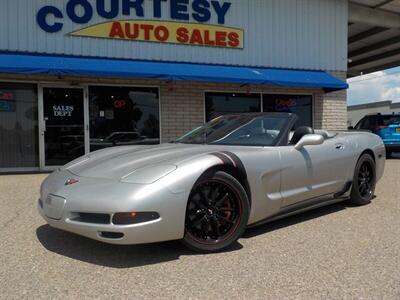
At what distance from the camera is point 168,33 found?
11336mm

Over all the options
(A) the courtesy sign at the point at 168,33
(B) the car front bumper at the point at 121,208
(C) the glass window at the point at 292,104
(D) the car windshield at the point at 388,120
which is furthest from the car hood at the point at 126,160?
(D) the car windshield at the point at 388,120

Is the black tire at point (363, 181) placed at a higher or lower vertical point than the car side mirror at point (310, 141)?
lower

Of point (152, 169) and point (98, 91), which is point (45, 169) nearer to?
point (98, 91)

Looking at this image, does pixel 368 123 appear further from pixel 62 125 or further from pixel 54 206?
pixel 54 206

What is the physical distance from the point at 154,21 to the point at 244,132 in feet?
24.1

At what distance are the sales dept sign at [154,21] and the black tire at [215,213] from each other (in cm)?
794

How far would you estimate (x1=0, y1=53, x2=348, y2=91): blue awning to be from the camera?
9.25m

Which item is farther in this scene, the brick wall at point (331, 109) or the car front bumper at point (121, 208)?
the brick wall at point (331, 109)

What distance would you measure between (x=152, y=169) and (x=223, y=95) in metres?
8.79

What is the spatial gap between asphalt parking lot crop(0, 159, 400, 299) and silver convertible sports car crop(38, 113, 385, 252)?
245mm

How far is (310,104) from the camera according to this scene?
526 inches

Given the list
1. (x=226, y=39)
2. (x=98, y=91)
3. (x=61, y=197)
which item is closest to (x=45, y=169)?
(x=98, y=91)

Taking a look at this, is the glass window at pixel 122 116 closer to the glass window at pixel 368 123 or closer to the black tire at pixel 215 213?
the black tire at pixel 215 213

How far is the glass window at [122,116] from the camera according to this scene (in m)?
10.9
